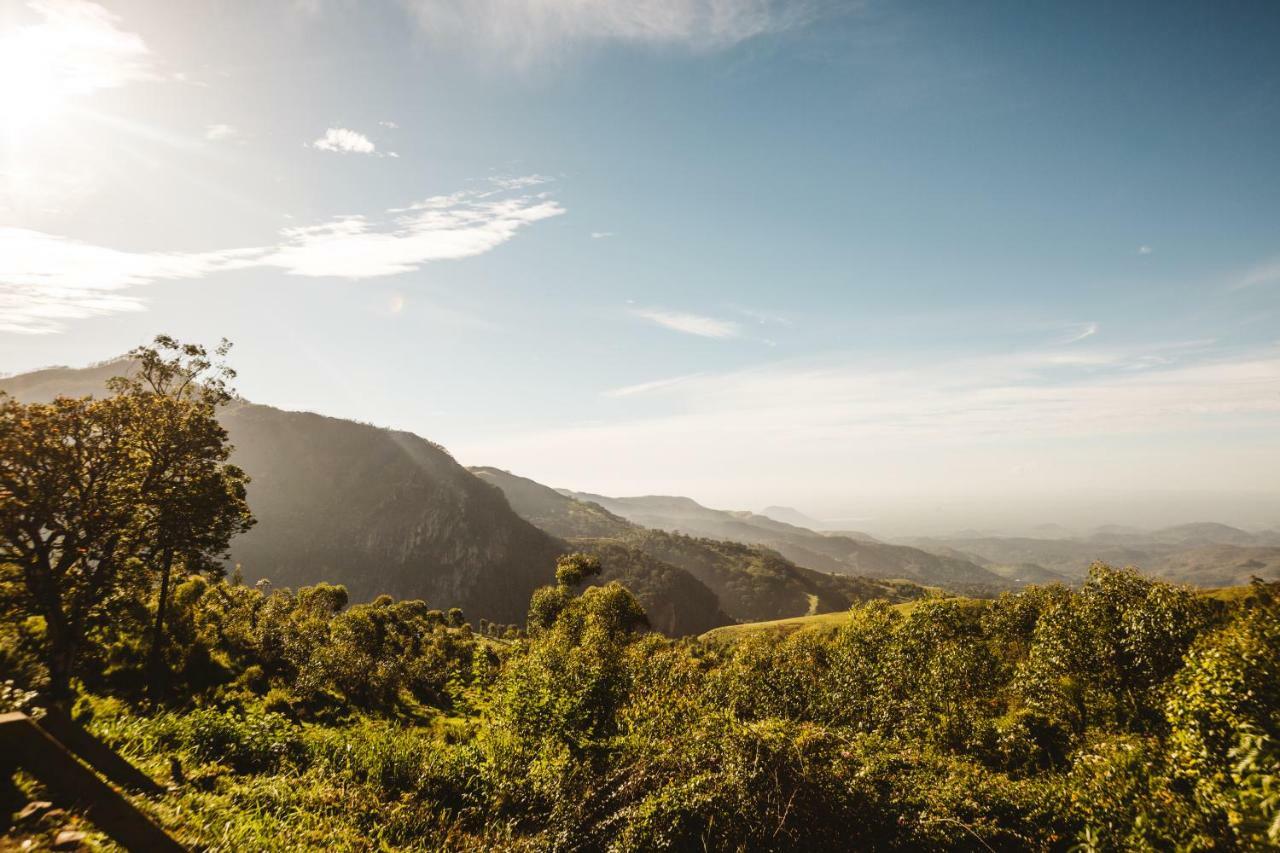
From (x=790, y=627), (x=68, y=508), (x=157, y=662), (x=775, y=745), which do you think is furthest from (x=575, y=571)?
(x=775, y=745)

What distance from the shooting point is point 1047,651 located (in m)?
28.6

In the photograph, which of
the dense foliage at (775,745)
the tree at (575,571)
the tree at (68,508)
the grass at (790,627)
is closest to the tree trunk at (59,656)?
the tree at (68,508)

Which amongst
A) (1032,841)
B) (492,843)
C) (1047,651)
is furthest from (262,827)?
(1047,651)

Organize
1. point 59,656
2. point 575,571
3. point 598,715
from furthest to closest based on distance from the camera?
point 575,571, point 598,715, point 59,656

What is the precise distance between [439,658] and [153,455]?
4148 centimetres

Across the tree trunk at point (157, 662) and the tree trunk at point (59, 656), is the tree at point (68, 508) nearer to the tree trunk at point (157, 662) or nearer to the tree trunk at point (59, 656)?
the tree trunk at point (59, 656)

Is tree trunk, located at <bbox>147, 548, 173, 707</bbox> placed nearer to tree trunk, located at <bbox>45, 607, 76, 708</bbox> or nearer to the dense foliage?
the dense foliage

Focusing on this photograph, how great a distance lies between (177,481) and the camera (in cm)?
2697

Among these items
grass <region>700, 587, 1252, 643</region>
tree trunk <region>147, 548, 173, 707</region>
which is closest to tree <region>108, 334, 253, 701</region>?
tree trunk <region>147, 548, 173, 707</region>

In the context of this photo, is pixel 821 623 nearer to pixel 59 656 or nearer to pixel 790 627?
pixel 790 627

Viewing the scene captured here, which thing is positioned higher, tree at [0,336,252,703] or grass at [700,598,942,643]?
tree at [0,336,252,703]

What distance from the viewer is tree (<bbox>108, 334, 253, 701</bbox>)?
25.2 metres

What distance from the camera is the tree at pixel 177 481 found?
2519 cm

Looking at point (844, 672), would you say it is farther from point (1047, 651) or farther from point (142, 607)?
point (142, 607)
